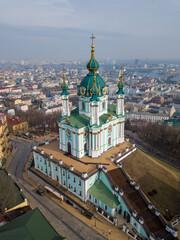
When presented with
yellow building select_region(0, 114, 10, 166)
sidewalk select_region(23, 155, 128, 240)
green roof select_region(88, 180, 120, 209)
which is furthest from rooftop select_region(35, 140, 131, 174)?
yellow building select_region(0, 114, 10, 166)

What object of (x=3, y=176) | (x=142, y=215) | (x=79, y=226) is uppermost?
(x=3, y=176)

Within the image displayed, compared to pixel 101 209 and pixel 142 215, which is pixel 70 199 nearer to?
pixel 101 209

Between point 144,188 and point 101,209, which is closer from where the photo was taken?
point 101,209

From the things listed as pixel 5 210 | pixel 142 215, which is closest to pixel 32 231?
pixel 5 210

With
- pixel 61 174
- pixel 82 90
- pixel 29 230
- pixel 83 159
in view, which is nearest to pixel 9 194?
pixel 61 174

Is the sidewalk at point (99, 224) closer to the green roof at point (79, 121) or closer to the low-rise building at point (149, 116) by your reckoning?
the green roof at point (79, 121)

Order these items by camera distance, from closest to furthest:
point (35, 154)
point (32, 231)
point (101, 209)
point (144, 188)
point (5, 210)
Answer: point (32, 231) → point (5, 210) → point (101, 209) → point (144, 188) → point (35, 154)
